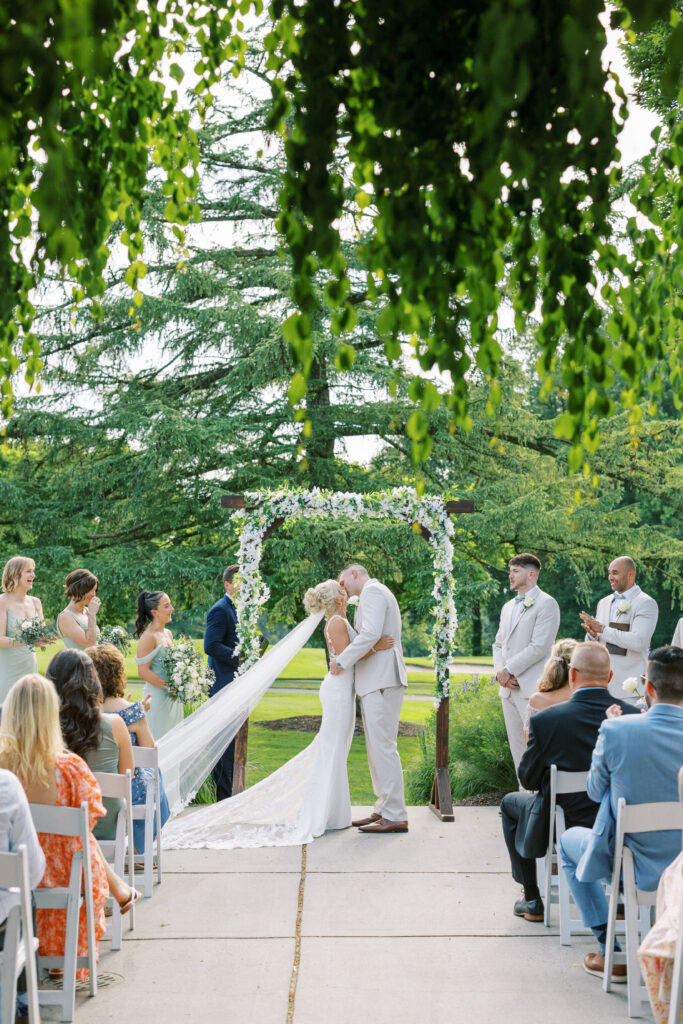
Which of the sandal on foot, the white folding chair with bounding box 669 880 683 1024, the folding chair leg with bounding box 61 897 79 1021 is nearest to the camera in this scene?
the white folding chair with bounding box 669 880 683 1024

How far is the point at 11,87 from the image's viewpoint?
83.4 inches

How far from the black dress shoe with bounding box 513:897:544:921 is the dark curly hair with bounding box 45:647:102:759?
8.60 ft

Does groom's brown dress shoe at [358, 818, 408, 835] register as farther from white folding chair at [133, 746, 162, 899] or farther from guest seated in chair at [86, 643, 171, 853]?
guest seated in chair at [86, 643, 171, 853]

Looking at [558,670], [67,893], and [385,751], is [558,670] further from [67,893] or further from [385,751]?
[67,893]

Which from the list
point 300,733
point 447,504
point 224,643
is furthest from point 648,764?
point 300,733

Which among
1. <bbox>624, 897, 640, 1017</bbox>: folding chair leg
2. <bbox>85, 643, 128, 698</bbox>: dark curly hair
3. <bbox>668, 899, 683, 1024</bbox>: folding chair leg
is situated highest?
<bbox>85, 643, 128, 698</bbox>: dark curly hair

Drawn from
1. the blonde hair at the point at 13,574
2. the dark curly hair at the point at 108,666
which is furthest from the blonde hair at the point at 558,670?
the blonde hair at the point at 13,574

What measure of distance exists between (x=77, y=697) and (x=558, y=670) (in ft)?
8.96

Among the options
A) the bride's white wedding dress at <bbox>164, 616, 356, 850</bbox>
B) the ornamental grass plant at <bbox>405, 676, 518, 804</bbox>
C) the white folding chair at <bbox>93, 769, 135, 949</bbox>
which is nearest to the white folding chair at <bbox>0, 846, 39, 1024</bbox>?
the white folding chair at <bbox>93, 769, 135, 949</bbox>

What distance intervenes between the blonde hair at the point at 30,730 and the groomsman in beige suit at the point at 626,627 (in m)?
5.29

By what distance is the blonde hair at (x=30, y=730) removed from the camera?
14.7 feet

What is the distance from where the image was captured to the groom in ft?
27.7

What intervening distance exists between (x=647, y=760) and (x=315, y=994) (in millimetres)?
1859

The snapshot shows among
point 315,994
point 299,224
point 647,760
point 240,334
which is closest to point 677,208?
point 299,224
